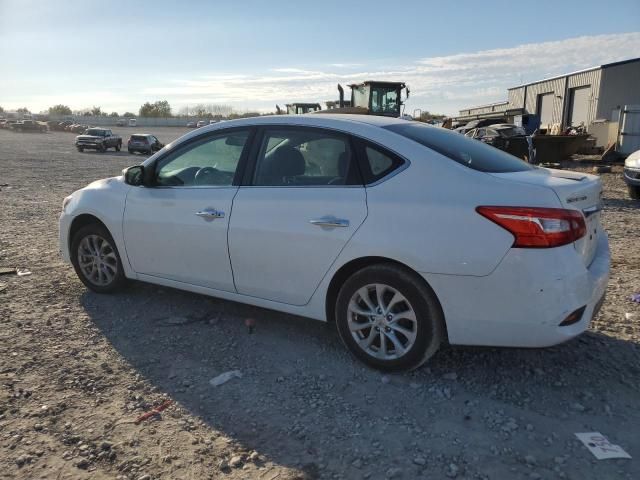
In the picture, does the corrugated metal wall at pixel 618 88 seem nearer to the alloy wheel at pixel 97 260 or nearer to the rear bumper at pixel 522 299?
the rear bumper at pixel 522 299

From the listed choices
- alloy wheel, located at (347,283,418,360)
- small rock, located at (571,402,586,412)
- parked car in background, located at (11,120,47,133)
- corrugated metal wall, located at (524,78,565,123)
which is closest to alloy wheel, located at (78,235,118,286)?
alloy wheel, located at (347,283,418,360)

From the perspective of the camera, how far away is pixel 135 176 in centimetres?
468

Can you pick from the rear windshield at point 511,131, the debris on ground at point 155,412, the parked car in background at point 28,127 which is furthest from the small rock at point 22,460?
the parked car in background at point 28,127

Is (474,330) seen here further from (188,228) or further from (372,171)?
(188,228)

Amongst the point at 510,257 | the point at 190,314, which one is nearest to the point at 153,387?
the point at 190,314

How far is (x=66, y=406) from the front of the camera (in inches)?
125

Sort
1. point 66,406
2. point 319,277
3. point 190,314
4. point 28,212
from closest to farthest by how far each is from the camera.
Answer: point 66,406
point 319,277
point 190,314
point 28,212

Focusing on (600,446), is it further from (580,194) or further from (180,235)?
(180,235)

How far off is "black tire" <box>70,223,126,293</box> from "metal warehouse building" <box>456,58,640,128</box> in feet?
86.8

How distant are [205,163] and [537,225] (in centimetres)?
264

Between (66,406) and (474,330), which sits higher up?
(474,330)

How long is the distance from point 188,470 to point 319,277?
149 centimetres

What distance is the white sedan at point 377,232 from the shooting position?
3039mm

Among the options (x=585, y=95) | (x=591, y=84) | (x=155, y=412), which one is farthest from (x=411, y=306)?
(x=585, y=95)
